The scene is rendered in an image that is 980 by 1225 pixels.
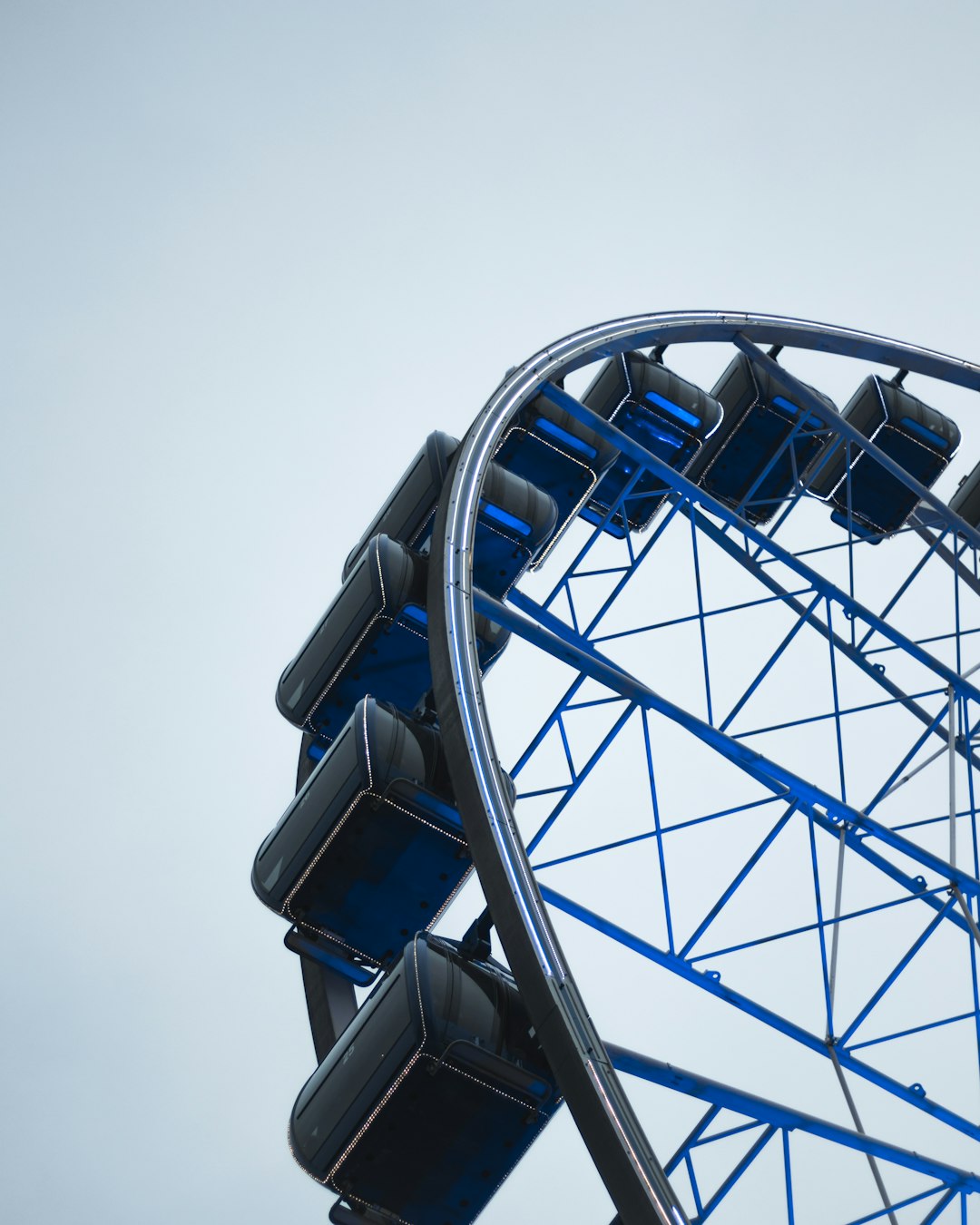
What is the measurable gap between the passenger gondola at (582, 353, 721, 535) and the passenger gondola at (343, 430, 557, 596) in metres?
2.14

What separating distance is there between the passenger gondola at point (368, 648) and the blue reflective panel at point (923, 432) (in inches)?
252

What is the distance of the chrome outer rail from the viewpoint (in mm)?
6180

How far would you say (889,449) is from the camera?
1560 centimetres

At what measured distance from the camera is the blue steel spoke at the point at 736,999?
9695mm

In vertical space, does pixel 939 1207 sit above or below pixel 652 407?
below

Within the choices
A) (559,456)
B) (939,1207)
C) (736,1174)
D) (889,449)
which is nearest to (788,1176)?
(736,1174)

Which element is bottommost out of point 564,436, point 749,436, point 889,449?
point 564,436

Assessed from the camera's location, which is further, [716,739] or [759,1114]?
[716,739]

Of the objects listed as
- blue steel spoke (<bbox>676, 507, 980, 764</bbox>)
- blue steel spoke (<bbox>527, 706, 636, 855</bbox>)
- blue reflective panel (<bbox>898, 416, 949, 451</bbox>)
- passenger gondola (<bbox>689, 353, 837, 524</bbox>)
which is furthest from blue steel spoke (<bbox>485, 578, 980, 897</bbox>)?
blue reflective panel (<bbox>898, 416, 949, 451</bbox>)

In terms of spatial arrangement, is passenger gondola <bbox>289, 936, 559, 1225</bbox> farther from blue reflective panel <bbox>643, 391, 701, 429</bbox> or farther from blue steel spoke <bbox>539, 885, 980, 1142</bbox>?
blue reflective panel <bbox>643, 391, 701, 429</bbox>

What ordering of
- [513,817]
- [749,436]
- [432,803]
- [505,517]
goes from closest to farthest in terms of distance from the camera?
1. [513,817]
2. [432,803]
3. [505,517]
4. [749,436]

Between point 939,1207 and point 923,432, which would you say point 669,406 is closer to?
point 923,432

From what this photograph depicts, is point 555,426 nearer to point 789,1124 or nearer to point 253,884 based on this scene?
point 253,884

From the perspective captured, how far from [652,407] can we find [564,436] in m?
1.40
